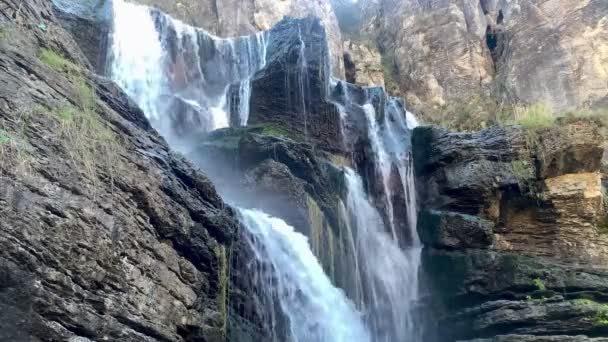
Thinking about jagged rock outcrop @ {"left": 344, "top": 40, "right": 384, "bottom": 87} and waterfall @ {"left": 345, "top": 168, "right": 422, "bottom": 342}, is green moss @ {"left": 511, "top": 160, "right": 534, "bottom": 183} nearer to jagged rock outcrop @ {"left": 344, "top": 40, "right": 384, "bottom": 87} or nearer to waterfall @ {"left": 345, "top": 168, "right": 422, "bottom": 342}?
waterfall @ {"left": 345, "top": 168, "right": 422, "bottom": 342}

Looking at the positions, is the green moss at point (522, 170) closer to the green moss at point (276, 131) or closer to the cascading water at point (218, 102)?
the cascading water at point (218, 102)

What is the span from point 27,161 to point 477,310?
8.95m

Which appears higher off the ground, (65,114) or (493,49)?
(493,49)

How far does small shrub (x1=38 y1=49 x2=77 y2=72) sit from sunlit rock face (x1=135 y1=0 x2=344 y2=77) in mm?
19124

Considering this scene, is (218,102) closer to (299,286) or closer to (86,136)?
(299,286)

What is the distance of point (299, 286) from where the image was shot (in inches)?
389

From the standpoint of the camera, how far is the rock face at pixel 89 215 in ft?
15.8

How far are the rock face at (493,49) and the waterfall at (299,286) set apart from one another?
14.9m

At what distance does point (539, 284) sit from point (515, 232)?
1.71 m

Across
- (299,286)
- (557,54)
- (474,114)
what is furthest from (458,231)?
(557,54)

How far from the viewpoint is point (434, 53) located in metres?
27.1

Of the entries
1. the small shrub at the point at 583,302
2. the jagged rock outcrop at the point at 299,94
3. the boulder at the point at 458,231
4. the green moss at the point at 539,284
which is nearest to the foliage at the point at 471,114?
the jagged rock outcrop at the point at 299,94

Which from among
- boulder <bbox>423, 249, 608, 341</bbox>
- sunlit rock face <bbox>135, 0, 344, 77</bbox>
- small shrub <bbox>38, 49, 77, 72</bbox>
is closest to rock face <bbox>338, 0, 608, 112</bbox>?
sunlit rock face <bbox>135, 0, 344, 77</bbox>

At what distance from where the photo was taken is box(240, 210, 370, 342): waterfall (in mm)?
9336
